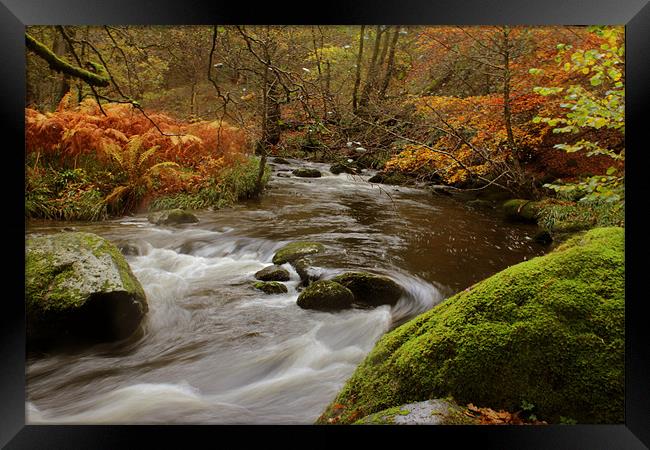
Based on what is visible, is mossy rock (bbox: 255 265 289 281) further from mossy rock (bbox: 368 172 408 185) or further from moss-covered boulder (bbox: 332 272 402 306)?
mossy rock (bbox: 368 172 408 185)

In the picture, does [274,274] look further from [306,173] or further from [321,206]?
[306,173]

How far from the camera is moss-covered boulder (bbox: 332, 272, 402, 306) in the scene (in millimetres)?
2742

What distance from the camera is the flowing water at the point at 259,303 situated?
2297 millimetres

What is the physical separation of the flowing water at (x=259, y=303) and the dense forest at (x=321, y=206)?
0.01 metres

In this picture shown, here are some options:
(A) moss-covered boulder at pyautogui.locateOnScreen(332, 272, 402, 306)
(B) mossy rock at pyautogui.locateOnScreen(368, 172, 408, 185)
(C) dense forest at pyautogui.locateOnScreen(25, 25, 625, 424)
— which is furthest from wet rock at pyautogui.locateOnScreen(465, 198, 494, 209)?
(A) moss-covered boulder at pyautogui.locateOnScreen(332, 272, 402, 306)

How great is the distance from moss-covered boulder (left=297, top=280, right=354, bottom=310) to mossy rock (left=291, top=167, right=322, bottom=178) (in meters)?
0.66

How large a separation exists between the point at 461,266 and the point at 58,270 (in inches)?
93.5

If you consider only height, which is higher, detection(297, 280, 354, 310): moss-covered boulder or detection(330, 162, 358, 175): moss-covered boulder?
detection(330, 162, 358, 175): moss-covered boulder

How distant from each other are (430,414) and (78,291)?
6.57 ft

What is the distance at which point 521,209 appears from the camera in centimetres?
280
